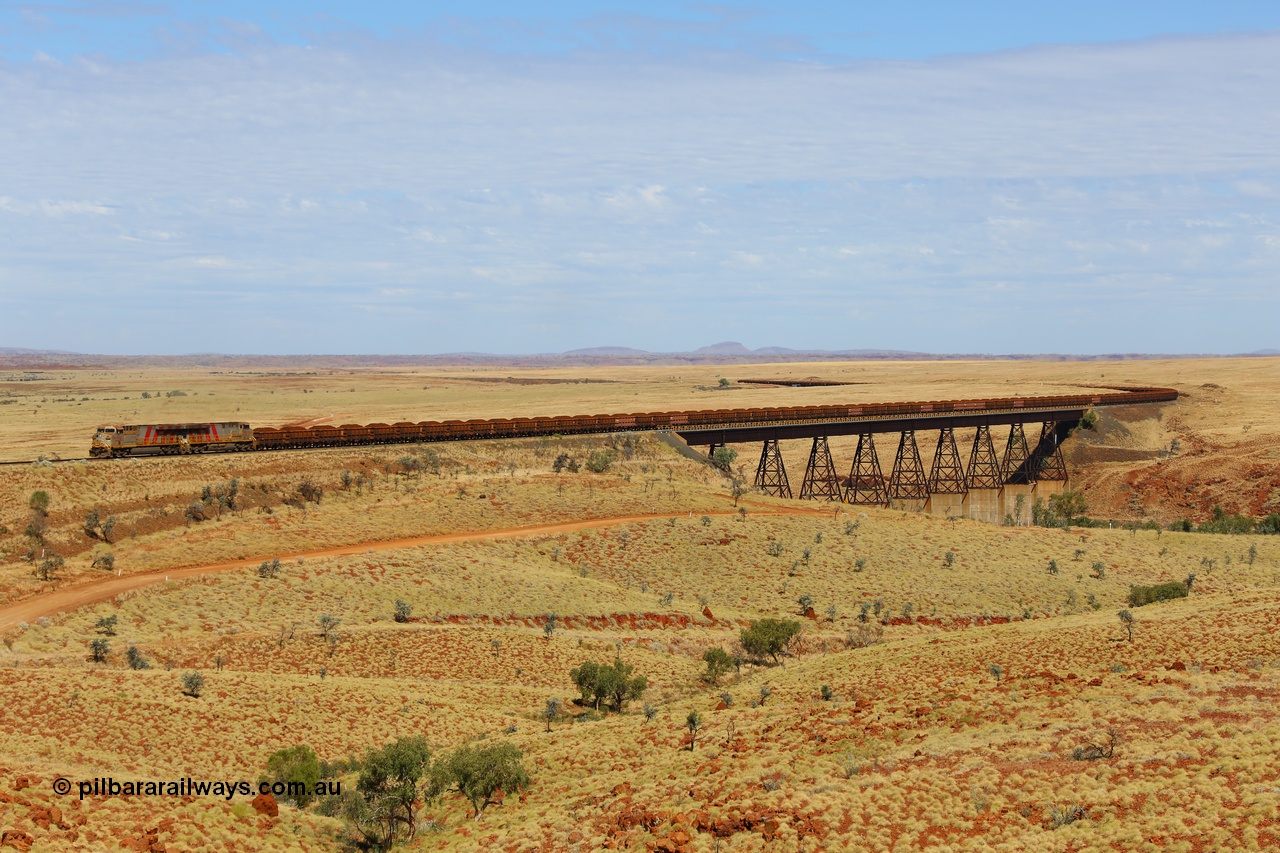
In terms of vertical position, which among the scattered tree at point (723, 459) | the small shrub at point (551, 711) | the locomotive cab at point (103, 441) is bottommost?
the small shrub at point (551, 711)

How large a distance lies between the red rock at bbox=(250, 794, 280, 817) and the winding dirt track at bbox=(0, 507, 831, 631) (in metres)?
16.3

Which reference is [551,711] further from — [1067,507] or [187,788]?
[1067,507]

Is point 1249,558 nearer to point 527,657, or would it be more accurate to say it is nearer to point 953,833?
point 527,657

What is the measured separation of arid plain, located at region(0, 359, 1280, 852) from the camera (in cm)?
1535

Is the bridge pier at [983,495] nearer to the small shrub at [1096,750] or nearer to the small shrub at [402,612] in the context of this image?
the small shrub at [402,612]

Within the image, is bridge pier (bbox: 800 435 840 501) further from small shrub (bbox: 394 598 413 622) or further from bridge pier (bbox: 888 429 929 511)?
small shrub (bbox: 394 598 413 622)

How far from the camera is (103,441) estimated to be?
2080 inches

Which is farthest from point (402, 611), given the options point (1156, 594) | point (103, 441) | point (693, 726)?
point (103, 441)

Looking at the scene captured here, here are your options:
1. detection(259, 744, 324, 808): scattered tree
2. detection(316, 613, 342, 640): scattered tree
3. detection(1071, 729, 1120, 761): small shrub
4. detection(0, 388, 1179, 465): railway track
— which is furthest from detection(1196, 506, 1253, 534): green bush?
detection(259, 744, 324, 808): scattered tree

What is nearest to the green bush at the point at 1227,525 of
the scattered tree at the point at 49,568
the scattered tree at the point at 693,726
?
the scattered tree at the point at 693,726

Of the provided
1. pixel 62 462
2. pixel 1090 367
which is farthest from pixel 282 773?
pixel 1090 367

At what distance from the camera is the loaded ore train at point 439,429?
177ft

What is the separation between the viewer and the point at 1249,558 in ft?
145

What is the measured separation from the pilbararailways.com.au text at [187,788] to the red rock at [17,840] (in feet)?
6.01
